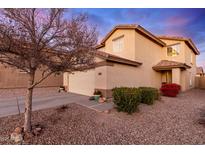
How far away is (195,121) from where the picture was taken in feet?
17.6

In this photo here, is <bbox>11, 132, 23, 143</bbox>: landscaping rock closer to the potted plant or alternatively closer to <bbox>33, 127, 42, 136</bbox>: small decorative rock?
<bbox>33, 127, 42, 136</bbox>: small decorative rock

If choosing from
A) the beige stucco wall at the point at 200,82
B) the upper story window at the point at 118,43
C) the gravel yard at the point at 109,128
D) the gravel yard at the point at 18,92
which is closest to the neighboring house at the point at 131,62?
the upper story window at the point at 118,43

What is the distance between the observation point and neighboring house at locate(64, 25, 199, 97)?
8930 mm

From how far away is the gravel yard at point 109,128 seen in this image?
3.64 m

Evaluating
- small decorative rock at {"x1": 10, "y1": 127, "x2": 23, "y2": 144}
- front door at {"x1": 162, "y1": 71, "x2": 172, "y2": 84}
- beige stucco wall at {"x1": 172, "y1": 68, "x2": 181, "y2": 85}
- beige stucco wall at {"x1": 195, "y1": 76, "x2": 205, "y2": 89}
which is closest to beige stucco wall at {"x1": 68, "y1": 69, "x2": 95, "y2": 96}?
small decorative rock at {"x1": 10, "y1": 127, "x2": 23, "y2": 144}

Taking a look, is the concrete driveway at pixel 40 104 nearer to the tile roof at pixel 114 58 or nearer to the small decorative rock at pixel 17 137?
the small decorative rock at pixel 17 137

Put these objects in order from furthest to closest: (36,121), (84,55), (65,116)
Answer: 1. (65,116)
2. (36,121)
3. (84,55)

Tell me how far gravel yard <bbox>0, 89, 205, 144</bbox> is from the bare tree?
2.66ft

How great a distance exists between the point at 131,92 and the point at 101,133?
7.97ft

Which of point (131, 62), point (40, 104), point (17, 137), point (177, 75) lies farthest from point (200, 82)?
point (17, 137)

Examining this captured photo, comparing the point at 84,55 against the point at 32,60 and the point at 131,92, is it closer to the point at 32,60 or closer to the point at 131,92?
the point at 32,60
